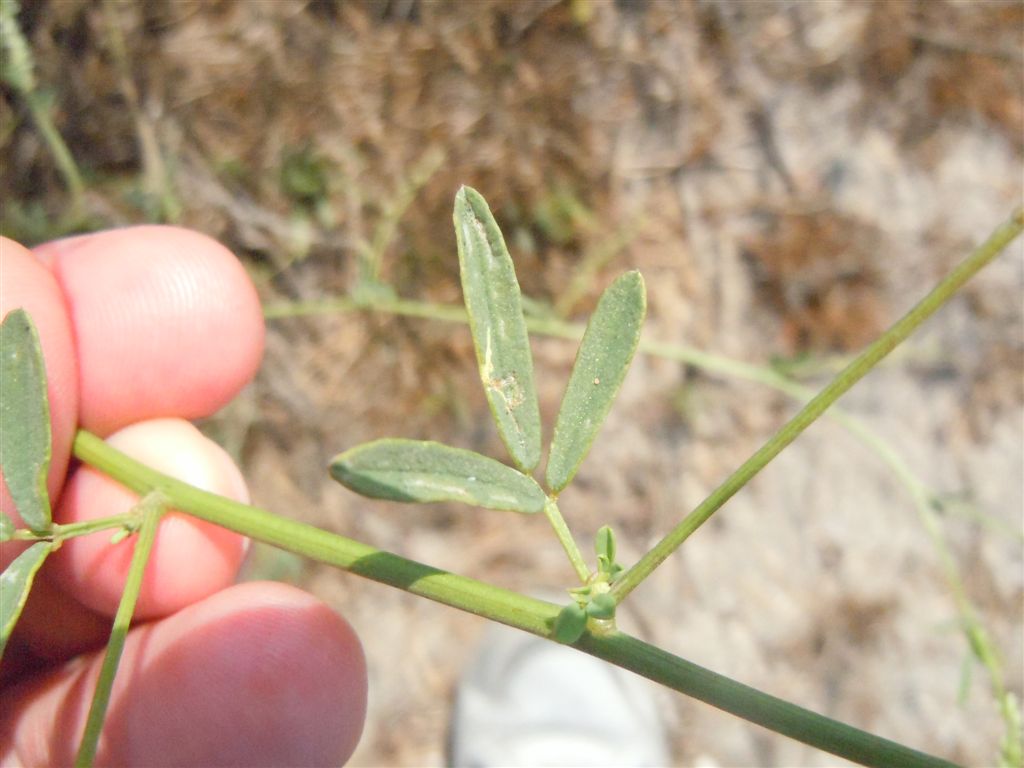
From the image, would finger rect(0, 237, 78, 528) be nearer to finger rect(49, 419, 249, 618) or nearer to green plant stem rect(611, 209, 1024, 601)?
finger rect(49, 419, 249, 618)

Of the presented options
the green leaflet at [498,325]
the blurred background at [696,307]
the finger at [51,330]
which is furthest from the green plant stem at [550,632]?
the blurred background at [696,307]

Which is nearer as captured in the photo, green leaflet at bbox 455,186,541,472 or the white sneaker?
green leaflet at bbox 455,186,541,472

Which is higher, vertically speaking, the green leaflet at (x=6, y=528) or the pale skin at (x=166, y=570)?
the green leaflet at (x=6, y=528)

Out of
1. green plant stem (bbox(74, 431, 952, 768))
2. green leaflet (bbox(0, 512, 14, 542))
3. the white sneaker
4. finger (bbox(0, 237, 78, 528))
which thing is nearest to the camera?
green plant stem (bbox(74, 431, 952, 768))

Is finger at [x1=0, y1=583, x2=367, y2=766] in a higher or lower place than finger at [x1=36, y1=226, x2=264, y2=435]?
lower

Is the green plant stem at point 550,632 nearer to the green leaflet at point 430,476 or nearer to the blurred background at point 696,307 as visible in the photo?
the green leaflet at point 430,476

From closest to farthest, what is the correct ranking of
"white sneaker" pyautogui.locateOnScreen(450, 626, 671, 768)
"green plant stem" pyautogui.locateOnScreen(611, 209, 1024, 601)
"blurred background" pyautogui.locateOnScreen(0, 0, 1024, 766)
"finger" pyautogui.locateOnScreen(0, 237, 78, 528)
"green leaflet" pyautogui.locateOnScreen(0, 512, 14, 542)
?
"green plant stem" pyautogui.locateOnScreen(611, 209, 1024, 601)
"green leaflet" pyautogui.locateOnScreen(0, 512, 14, 542)
"finger" pyautogui.locateOnScreen(0, 237, 78, 528)
"blurred background" pyautogui.locateOnScreen(0, 0, 1024, 766)
"white sneaker" pyautogui.locateOnScreen(450, 626, 671, 768)

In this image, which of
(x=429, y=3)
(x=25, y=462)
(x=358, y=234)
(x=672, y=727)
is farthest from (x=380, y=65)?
(x=672, y=727)

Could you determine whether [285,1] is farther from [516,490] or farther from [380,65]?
[516,490]

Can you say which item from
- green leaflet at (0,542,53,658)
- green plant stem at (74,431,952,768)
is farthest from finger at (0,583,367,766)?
green leaflet at (0,542,53,658)
